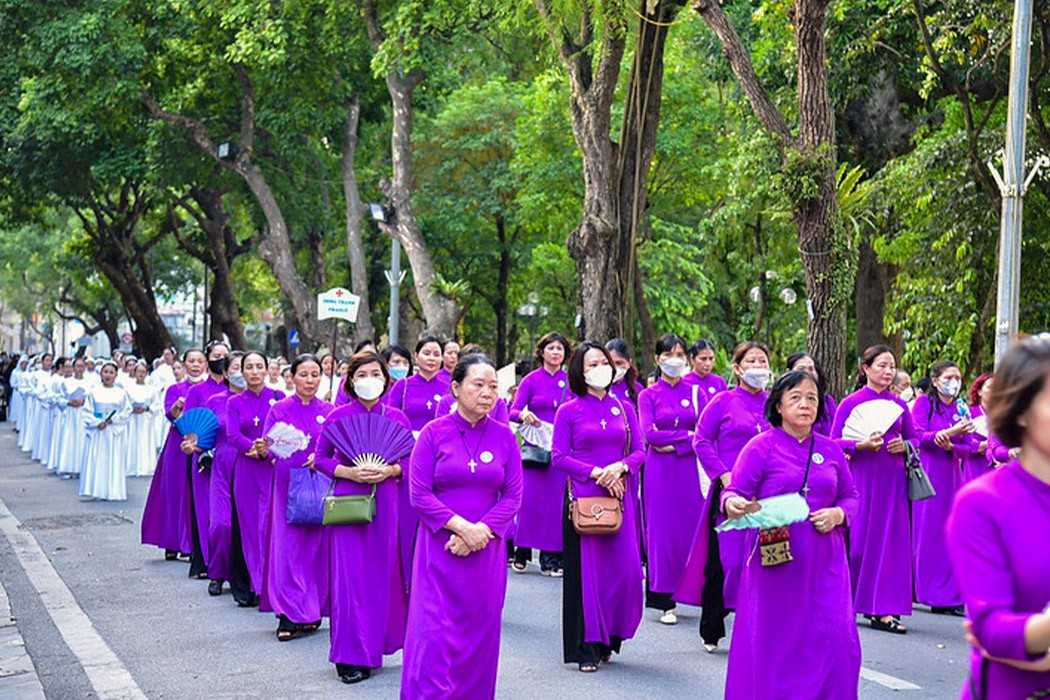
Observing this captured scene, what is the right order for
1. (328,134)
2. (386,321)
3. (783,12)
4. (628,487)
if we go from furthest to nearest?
(386,321) → (328,134) → (783,12) → (628,487)

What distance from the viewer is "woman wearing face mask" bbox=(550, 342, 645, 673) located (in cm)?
900

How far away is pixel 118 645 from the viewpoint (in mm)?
9734

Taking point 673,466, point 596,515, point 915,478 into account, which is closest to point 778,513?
point 596,515

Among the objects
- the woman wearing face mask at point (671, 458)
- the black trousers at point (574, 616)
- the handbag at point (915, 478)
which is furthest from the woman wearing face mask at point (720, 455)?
the woman wearing face mask at point (671, 458)

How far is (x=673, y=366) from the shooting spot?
1123 cm

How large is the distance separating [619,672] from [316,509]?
2.09 metres

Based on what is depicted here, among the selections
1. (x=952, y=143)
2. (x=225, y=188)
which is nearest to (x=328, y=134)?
(x=225, y=188)

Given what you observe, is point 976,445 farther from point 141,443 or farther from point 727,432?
point 141,443

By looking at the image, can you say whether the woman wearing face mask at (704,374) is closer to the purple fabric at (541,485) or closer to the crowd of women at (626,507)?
the crowd of women at (626,507)

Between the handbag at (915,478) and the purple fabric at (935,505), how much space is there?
3.25 ft

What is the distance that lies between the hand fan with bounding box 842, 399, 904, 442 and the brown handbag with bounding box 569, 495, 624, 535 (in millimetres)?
2109

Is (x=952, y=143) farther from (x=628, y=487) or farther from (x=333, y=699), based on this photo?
(x=333, y=699)

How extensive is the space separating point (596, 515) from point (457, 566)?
7.02 feet

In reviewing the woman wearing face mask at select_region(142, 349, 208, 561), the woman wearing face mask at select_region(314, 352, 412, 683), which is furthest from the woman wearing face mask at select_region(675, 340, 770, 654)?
the woman wearing face mask at select_region(142, 349, 208, 561)
